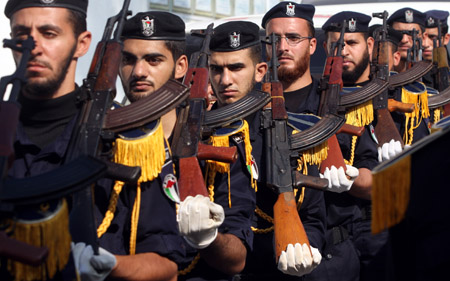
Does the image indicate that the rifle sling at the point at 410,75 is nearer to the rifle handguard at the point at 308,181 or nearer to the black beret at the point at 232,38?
the black beret at the point at 232,38

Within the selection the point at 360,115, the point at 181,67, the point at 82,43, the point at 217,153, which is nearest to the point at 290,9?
the point at 360,115

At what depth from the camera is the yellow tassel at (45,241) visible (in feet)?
8.99

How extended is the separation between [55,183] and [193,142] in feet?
3.20

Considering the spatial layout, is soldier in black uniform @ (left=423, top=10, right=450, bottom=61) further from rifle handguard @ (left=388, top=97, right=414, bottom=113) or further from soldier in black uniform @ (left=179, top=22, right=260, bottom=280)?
soldier in black uniform @ (left=179, top=22, right=260, bottom=280)

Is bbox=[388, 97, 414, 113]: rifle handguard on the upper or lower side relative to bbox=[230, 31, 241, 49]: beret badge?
lower

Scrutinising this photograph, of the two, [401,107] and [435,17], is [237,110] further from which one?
[435,17]

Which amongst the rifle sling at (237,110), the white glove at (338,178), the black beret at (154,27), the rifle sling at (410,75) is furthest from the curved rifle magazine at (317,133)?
the rifle sling at (410,75)

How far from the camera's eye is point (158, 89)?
3.43m

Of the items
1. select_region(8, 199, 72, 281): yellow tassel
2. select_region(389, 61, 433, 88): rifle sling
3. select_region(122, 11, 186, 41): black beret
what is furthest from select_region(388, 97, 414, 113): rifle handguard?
select_region(8, 199, 72, 281): yellow tassel

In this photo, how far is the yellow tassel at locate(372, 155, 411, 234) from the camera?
249 centimetres

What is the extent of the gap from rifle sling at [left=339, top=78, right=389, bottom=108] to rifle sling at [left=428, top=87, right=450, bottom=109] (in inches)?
33.4

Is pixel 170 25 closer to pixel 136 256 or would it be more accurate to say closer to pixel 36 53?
pixel 36 53

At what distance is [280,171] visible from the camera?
436 cm

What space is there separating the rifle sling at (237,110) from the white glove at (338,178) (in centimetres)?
60
